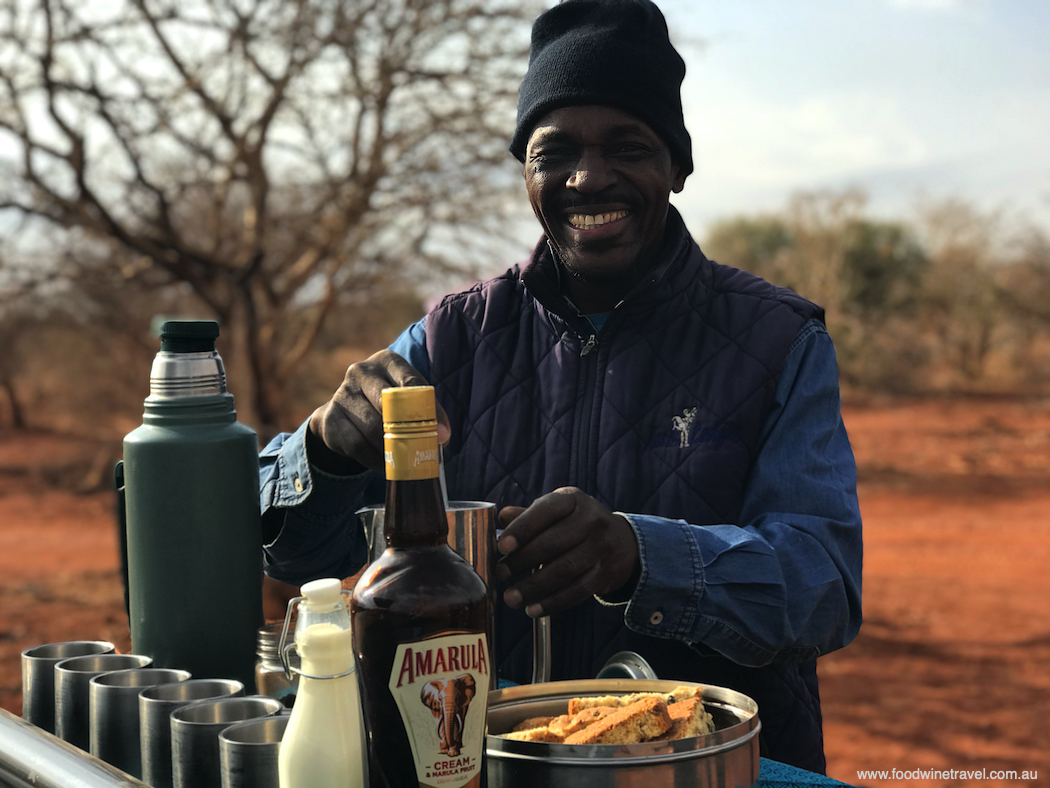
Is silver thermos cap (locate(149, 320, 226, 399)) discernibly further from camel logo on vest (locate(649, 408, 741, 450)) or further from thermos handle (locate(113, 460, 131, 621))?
camel logo on vest (locate(649, 408, 741, 450))

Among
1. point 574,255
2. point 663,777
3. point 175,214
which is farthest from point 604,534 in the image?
point 175,214

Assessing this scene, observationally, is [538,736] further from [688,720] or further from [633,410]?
[633,410]

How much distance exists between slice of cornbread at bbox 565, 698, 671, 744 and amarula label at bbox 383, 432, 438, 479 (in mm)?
304

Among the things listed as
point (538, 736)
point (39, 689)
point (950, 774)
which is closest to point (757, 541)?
point (538, 736)

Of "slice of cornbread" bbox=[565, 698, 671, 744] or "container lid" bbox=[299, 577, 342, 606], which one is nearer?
"container lid" bbox=[299, 577, 342, 606]

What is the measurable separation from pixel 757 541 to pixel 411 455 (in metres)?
0.72

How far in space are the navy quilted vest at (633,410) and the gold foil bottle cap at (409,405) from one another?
3.00 feet

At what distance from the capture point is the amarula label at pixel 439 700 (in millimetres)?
886

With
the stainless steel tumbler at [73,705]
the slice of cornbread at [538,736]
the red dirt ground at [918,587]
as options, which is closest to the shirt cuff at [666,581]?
the slice of cornbread at [538,736]

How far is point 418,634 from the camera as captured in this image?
2.92 feet

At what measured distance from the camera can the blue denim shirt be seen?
140cm

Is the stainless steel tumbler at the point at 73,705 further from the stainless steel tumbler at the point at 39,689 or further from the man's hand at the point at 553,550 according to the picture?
the man's hand at the point at 553,550

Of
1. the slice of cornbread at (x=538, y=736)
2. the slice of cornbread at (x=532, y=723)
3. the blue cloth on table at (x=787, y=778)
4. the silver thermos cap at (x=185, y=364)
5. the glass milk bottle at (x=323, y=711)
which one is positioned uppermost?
the silver thermos cap at (x=185, y=364)

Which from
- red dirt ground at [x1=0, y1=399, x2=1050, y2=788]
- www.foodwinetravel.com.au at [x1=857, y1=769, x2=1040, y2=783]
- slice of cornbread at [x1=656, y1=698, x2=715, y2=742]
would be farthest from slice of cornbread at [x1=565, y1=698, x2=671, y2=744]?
www.foodwinetravel.com.au at [x1=857, y1=769, x2=1040, y2=783]
